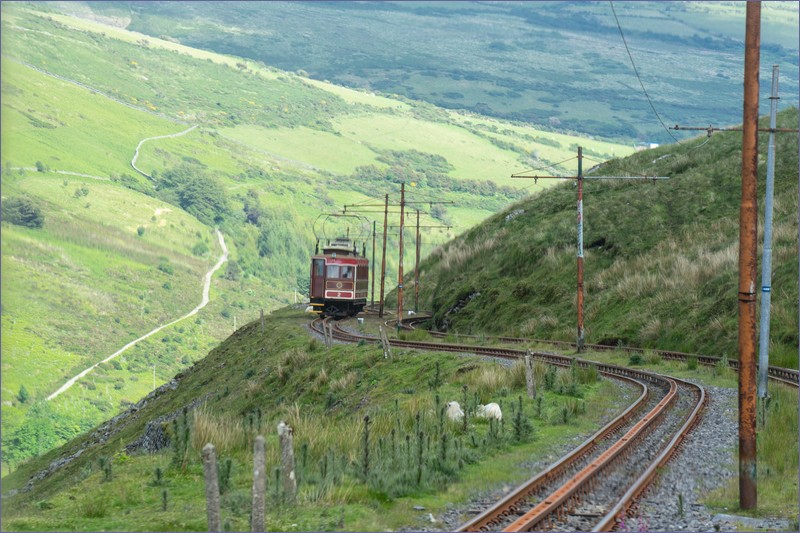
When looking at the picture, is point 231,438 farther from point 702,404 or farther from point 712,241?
point 712,241

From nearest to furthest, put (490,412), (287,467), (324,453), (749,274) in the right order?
(287,467)
(749,274)
(324,453)
(490,412)

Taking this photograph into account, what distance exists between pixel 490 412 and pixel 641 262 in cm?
2649

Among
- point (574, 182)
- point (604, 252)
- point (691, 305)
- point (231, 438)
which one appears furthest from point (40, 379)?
point (231, 438)

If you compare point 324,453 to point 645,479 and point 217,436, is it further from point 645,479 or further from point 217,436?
point 645,479

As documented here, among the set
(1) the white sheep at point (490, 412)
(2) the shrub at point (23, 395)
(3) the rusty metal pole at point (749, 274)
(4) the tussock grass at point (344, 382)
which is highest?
(3) the rusty metal pole at point (749, 274)

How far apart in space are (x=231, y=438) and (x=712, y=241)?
99.2 feet

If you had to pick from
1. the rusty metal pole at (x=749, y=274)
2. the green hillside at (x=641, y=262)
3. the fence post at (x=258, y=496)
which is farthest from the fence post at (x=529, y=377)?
the fence post at (x=258, y=496)

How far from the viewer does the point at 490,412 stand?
59.0 feet

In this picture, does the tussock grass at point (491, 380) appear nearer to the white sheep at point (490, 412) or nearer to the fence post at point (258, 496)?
the white sheep at point (490, 412)

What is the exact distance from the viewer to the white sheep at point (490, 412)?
17.8 meters

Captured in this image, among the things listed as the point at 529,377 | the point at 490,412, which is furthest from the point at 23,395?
the point at 490,412

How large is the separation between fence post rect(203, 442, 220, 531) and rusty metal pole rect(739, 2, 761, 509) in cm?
645

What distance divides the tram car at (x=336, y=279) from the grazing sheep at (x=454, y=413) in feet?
127

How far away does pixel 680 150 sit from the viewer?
6050 centimetres
